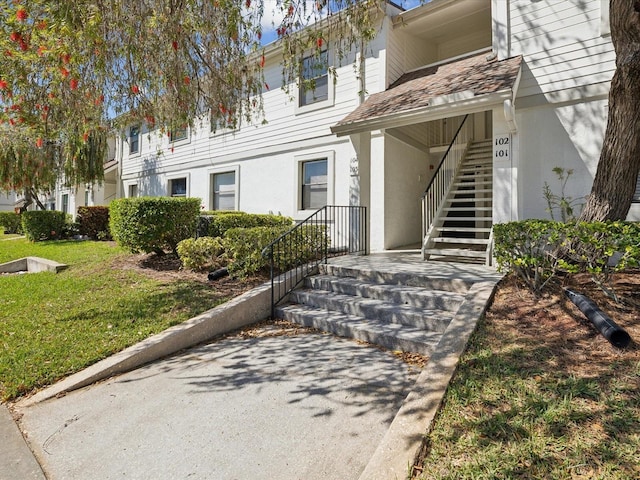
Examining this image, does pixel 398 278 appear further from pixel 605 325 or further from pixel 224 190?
pixel 224 190

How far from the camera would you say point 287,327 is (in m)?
5.05

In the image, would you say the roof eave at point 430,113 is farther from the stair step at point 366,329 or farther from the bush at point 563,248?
the stair step at point 366,329

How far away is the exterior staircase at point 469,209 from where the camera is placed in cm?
700

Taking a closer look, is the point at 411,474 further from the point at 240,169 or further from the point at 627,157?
the point at 240,169

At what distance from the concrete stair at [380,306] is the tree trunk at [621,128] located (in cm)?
197

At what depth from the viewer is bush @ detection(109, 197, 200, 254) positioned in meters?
7.33

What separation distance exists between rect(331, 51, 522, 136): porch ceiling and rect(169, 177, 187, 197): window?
821 cm

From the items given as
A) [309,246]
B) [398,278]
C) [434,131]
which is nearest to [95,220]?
[309,246]

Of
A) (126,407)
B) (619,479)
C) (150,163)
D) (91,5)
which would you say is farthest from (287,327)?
(150,163)

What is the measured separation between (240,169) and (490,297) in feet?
29.8

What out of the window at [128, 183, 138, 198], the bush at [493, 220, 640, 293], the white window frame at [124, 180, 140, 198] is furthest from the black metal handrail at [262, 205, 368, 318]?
the window at [128, 183, 138, 198]

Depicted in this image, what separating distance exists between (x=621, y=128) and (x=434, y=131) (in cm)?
640

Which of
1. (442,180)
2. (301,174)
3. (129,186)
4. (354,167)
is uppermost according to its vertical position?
(129,186)

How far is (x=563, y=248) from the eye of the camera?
411 centimetres
